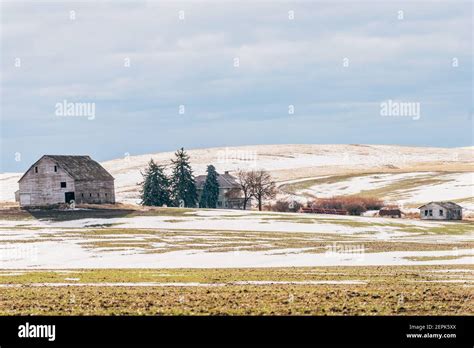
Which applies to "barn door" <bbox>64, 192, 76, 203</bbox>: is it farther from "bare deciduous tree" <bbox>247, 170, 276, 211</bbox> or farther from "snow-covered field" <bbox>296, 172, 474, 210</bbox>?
"snow-covered field" <bbox>296, 172, 474, 210</bbox>

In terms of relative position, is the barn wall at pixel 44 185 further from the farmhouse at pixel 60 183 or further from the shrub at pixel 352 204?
the shrub at pixel 352 204

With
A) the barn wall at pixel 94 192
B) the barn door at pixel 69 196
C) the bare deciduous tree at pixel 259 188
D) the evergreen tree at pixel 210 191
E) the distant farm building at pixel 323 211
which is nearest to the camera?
the barn door at pixel 69 196

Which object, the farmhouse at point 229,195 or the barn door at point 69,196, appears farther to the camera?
the farmhouse at point 229,195

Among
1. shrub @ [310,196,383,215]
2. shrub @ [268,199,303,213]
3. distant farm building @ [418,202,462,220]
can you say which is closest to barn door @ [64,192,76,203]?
shrub @ [268,199,303,213]

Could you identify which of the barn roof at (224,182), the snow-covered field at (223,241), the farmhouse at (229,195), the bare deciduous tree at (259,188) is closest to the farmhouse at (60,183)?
the snow-covered field at (223,241)

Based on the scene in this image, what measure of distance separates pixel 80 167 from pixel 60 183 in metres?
5.01

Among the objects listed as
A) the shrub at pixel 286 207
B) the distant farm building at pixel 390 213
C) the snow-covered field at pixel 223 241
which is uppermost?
the shrub at pixel 286 207

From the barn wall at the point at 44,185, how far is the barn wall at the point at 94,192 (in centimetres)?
144

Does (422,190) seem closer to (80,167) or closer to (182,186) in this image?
(182,186)

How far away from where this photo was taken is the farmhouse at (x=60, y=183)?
126 meters

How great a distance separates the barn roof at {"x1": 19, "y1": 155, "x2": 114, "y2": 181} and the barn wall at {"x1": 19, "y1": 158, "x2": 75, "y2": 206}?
2.11ft
